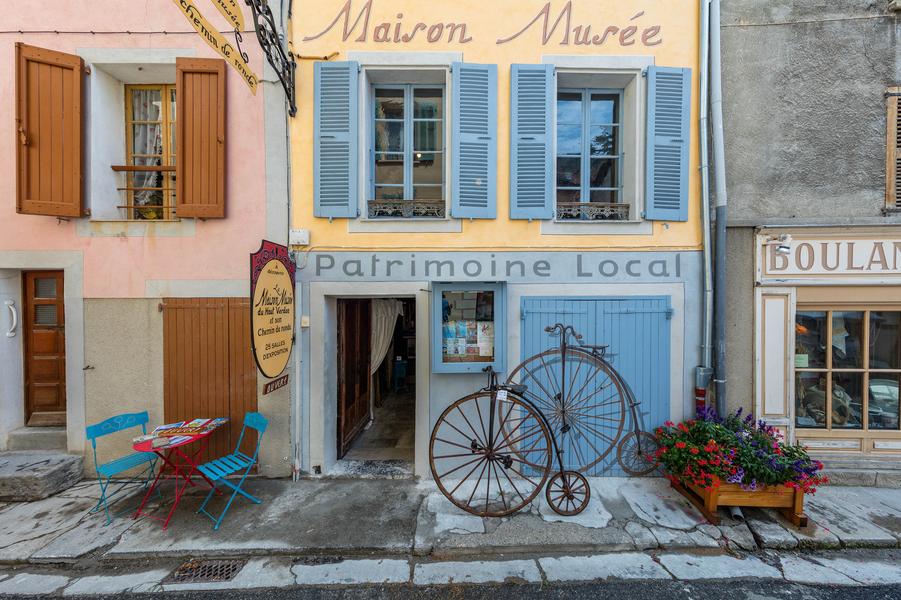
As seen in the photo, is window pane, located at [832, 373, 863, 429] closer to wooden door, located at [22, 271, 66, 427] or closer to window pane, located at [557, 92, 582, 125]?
window pane, located at [557, 92, 582, 125]

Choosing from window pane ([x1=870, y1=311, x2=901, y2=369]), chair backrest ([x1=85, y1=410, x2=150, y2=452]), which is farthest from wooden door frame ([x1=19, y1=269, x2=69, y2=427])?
window pane ([x1=870, y1=311, x2=901, y2=369])

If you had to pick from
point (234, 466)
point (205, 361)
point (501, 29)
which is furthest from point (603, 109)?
point (234, 466)

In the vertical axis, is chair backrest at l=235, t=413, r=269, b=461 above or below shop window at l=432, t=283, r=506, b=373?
below

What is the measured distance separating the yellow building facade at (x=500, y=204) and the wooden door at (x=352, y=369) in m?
0.52

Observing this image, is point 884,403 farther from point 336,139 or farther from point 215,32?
point 215,32

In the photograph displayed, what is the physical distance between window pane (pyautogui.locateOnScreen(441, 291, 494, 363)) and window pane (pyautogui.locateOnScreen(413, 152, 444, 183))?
1569 millimetres

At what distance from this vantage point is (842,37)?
434cm

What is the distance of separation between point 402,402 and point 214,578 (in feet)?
13.8

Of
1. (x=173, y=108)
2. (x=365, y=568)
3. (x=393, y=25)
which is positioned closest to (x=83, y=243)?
(x=173, y=108)

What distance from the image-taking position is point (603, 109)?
470 cm

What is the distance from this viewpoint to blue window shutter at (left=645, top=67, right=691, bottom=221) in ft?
14.1

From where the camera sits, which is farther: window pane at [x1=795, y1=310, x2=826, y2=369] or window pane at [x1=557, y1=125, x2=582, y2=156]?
window pane at [x1=557, y1=125, x2=582, y2=156]

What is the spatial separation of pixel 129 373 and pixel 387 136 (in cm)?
438

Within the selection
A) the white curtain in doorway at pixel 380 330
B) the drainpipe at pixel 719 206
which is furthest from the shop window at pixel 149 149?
the drainpipe at pixel 719 206
